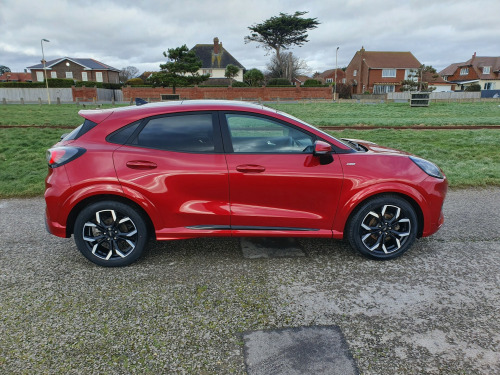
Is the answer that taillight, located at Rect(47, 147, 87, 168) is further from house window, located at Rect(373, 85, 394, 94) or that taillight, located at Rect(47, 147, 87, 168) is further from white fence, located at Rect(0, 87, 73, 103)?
house window, located at Rect(373, 85, 394, 94)

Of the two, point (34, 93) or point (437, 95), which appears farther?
point (437, 95)

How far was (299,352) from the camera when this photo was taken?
2521mm

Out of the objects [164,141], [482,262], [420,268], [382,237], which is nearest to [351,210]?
[382,237]

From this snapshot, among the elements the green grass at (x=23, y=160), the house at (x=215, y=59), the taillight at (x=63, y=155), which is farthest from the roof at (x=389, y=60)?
the taillight at (x=63, y=155)

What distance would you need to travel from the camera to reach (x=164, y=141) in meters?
3.64

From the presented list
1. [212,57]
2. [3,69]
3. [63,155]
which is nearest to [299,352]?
[63,155]

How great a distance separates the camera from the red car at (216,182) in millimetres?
3541

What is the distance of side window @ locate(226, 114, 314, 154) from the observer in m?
3.67

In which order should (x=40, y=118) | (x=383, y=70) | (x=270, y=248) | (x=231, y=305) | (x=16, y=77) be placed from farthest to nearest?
(x=16, y=77), (x=383, y=70), (x=40, y=118), (x=270, y=248), (x=231, y=305)

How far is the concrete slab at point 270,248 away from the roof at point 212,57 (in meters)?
70.5

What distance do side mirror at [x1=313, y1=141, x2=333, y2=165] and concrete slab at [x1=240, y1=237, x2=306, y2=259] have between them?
1.06m

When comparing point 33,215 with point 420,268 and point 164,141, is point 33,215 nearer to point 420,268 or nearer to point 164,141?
point 164,141

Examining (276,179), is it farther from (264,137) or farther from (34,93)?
(34,93)

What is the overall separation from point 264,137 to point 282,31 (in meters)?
66.4
